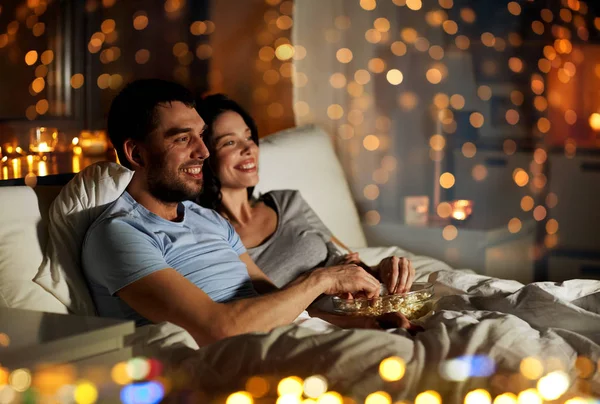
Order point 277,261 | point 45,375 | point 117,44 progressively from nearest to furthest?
point 45,375 < point 277,261 < point 117,44

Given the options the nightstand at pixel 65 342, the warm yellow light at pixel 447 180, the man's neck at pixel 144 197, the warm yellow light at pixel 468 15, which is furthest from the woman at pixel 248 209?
the warm yellow light at pixel 468 15

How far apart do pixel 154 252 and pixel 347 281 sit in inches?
17.0

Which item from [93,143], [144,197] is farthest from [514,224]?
[144,197]

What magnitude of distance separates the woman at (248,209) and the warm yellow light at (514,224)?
1095 mm

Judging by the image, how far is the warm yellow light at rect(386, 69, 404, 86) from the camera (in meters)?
3.05

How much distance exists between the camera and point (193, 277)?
1.67 metres

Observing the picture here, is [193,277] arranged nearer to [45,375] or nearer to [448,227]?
[45,375]

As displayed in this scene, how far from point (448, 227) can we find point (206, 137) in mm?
1007

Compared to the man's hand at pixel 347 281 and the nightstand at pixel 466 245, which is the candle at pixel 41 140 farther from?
the nightstand at pixel 466 245

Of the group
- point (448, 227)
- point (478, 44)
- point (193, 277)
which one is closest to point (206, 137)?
point (193, 277)

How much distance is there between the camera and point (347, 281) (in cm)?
169

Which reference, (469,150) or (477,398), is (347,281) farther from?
(469,150)

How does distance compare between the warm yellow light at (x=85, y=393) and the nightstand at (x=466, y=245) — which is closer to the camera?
the warm yellow light at (x=85, y=393)

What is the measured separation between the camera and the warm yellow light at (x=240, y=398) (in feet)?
3.82
